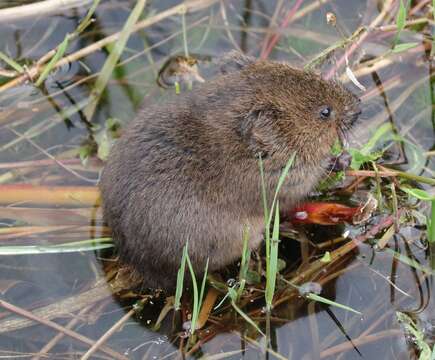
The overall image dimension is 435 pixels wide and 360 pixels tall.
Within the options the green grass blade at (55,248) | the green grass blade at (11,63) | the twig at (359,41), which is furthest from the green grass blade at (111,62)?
the twig at (359,41)

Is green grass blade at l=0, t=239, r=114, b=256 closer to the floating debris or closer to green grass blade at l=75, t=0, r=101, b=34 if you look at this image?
the floating debris

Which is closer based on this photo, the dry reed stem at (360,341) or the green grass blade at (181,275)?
the green grass blade at (181,275)

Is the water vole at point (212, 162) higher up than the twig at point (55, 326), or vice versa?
the water vole at point (212, 162)

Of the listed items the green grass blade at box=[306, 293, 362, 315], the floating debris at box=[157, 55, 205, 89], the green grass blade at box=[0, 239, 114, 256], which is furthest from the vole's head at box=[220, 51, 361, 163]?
the green grass blade at box=[0, 239, 114, 256]

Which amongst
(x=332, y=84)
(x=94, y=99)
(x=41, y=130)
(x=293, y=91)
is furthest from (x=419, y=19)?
(x=41, y=130)

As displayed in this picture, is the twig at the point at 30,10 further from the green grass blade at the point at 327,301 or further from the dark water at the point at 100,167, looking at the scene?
the green grass blade at the point at 327,301

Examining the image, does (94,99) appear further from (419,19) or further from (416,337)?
(416,337)

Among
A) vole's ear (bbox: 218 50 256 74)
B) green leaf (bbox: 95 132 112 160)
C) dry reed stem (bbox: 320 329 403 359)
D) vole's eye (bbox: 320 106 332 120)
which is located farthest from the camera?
green leaf (bbox: 95 132 112 160)
